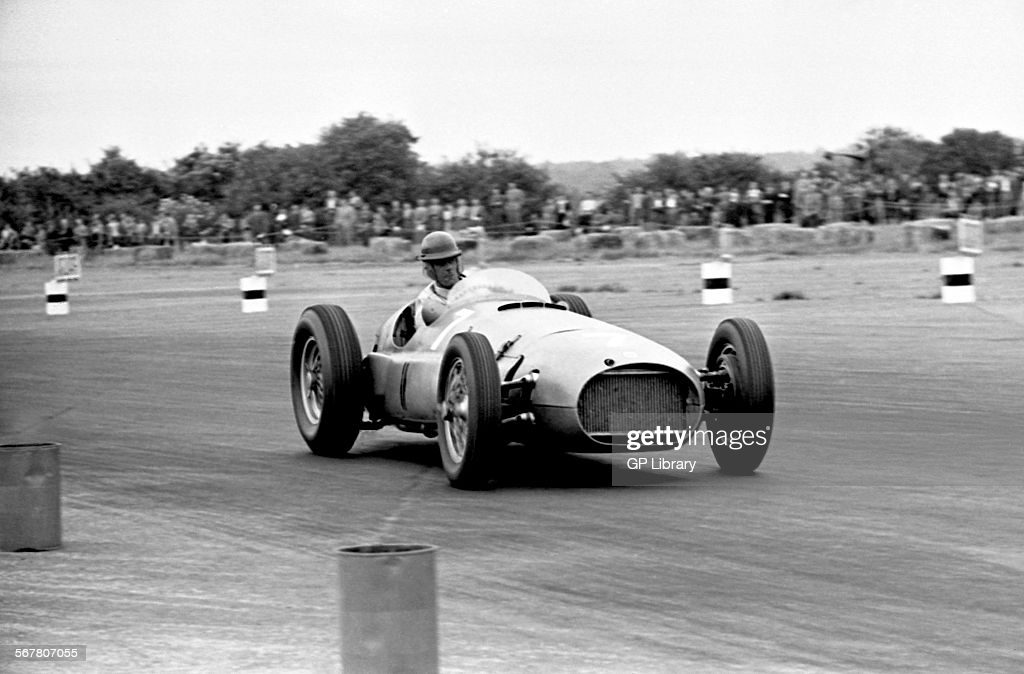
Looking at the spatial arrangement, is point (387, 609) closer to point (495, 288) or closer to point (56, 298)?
point (495, 288)

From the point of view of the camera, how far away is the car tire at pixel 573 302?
9695mm

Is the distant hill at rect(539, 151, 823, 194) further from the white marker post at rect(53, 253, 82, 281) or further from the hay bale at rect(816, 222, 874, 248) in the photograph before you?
the white marker post at rect(53, 253, 82, 281)

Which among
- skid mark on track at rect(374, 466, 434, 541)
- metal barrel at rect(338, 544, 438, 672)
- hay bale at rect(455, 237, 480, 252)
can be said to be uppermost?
hay bale at rect(455, 237, 480, 252)

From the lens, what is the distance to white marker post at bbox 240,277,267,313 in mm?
22984

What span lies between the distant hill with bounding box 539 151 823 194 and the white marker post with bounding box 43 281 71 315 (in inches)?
525

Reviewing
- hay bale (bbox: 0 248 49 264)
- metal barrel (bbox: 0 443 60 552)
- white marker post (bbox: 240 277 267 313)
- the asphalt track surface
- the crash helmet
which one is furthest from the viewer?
hay bale (bbox: 0 248 49 264)

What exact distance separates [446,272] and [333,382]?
3.03 feet

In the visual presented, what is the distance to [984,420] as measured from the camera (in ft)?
34.1

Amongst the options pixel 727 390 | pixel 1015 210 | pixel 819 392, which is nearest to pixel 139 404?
pixel 819 392

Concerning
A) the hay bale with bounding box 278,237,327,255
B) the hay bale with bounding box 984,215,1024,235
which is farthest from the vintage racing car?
the hay bale with bounding box 278,237,327,255

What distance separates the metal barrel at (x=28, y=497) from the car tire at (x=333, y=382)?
2.76 meters

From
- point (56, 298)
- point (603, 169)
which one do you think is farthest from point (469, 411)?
point (603, 169)

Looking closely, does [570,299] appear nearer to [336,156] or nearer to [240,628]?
[240,628]

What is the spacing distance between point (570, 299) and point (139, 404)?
454 centimetres
